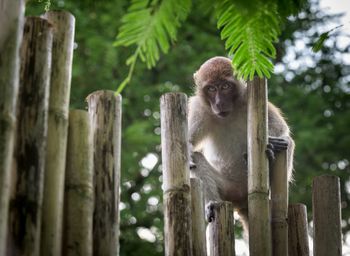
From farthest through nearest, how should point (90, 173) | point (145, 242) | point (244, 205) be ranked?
1. point (145, 242)
2. point (244, 205)
3. point (90, 173)

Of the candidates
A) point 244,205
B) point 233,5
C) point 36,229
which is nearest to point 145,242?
point 244,205

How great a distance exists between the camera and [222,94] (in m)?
7.09

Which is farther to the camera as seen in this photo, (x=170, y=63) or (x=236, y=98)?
(x=170, y=63)

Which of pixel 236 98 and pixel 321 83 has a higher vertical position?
pixel 321 83

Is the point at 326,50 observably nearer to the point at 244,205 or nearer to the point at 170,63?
the point at 170,63

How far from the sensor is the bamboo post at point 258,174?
182 inches

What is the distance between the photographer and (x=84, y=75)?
12508 mm

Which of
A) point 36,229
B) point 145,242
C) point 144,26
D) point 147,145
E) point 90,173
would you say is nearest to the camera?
point 144,26

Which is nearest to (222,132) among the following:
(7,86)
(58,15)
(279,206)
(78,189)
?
(279,206)

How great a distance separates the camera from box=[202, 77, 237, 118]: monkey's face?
7051 millimetres

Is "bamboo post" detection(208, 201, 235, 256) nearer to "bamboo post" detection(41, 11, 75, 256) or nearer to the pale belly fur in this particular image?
"bamboo post" detection(41, 11, 75, 256)

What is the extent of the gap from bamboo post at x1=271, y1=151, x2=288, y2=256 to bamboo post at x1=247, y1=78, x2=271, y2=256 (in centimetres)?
19

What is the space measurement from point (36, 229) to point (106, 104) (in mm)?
1057

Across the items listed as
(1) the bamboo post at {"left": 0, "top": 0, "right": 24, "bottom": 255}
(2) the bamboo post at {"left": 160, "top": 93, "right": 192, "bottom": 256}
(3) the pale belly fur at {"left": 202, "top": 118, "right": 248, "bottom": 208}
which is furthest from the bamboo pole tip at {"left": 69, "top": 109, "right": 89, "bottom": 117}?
(3) the pale belly fur at {"left": 202, "top": 118, "right": 248, "bottom": 208}
